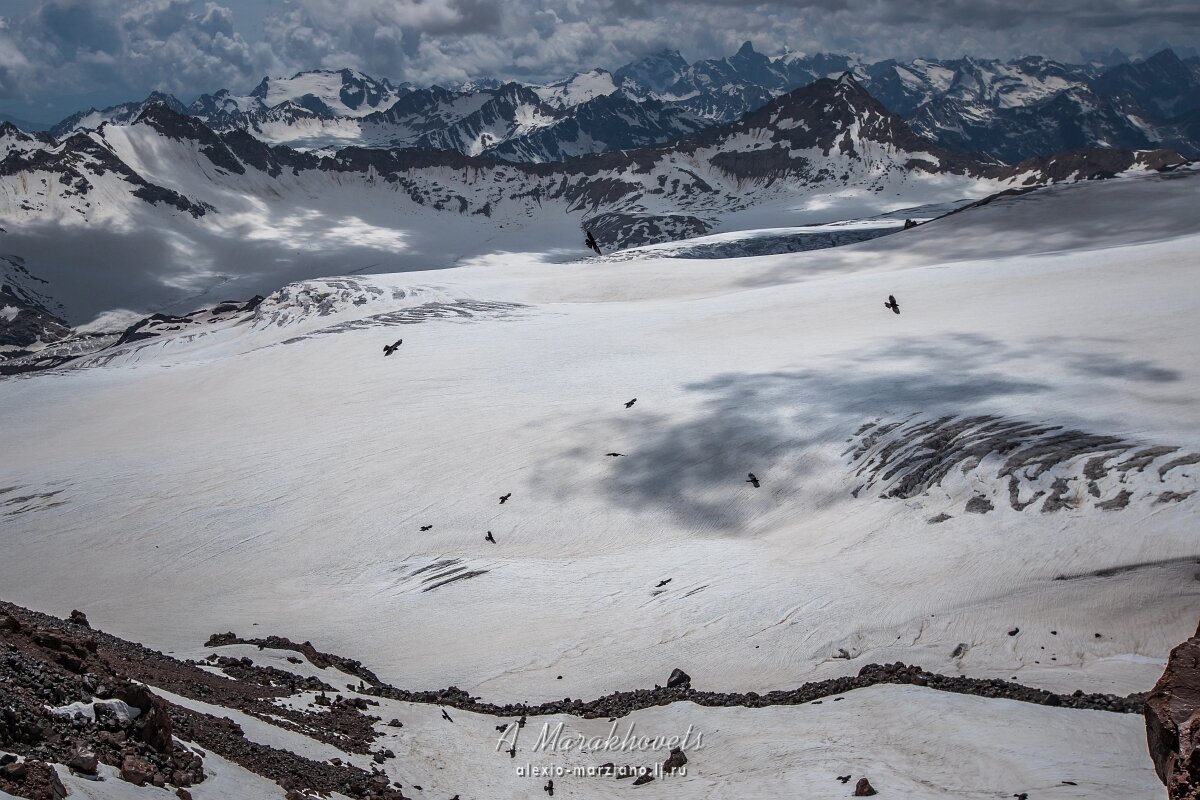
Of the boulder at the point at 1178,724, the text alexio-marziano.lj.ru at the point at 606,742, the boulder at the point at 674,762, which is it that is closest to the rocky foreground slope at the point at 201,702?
the text alexio-marziano.lj.ru at the point at 606,742

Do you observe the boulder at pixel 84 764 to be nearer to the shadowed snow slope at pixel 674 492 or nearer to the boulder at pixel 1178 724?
the shadowed snow slope at pixel 674 492

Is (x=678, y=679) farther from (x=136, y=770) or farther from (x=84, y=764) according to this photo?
(x=84, y=764)

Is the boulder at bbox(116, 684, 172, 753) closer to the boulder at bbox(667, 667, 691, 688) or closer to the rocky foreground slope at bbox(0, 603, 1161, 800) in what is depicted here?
the rocky foreground slope at bbox(0, 603, 1161, 800)

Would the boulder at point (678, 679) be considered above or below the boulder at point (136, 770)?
below

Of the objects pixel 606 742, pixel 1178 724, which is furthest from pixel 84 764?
pixel 1178 724

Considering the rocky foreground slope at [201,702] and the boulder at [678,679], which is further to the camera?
the boulder at [678,679]

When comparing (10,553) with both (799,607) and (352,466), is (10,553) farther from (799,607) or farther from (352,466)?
(799,607)
